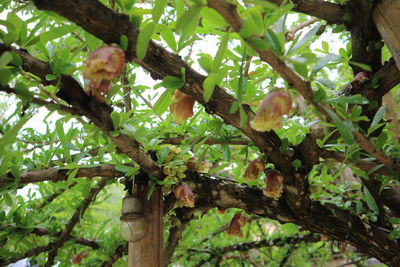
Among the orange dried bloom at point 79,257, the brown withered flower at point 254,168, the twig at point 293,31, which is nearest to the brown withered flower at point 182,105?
the brown withered flower at point 254,168

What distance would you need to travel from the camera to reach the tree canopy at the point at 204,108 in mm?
Result: 404

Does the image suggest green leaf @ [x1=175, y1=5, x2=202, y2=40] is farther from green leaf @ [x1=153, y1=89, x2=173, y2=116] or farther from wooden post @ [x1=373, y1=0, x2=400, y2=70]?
wooden post @ [x1=373, y1=0, x2=400, y2=70]

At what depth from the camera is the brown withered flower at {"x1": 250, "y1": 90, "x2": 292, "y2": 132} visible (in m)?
0.47

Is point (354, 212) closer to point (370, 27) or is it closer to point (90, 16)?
point (370, 27)

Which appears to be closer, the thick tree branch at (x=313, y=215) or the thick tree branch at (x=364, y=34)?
the thick tree branch at (x=364, y=34)

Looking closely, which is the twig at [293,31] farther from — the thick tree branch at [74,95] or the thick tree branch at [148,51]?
the thick tree branch at [74,95]

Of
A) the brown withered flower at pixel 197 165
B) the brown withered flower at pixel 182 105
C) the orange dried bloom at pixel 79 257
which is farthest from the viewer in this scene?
the orange dried bloom at pixel 79 257

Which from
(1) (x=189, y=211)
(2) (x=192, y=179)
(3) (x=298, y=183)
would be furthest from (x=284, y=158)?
(1) (x=189, y=211)

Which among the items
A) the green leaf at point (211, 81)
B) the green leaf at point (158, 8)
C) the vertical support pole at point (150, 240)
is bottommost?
the vertical support pole at point (150, 240)

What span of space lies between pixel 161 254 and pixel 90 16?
1.70 ft

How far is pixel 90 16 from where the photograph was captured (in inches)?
15.2

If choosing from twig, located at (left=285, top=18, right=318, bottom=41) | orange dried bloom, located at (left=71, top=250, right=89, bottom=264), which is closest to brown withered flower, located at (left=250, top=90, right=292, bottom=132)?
twig, located at (left=285, top=18, right=318, bottom=41)

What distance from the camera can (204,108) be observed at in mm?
663

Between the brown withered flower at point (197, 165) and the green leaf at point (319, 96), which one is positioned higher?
the brown withered flower at point (197, 165)
